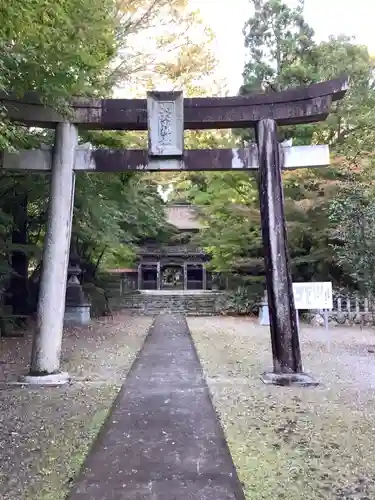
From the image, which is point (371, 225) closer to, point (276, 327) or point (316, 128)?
point (276, 327)

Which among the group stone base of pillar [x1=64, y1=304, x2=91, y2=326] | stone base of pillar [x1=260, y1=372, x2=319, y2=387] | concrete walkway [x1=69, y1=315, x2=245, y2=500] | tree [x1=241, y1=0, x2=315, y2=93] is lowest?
concrete walkway [x1=69, y1=315, x2=245, y2=500]

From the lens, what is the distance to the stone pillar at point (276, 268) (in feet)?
22.9

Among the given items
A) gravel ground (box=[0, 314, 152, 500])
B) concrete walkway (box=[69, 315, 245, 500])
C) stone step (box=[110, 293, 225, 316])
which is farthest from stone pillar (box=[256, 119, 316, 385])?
stone step (box=[110, 293, 225, 316])

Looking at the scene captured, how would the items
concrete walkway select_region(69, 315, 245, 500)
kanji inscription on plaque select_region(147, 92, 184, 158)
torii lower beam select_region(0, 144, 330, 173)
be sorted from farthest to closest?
torii lower beam select_region(0, 144, 330, 173)
kanji inscription on plaque select_region(147, 92, 184, 158)
concrete walkway select_region(69, 315, 245, 500)

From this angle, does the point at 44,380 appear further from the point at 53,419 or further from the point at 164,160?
the point at 164,160

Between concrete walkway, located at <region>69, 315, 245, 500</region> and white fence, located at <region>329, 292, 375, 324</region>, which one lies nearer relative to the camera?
concrete walkway, located at <region>69, 315, 245, 500</region>

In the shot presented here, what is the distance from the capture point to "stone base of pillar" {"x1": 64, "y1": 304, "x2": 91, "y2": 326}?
1607 centimetres

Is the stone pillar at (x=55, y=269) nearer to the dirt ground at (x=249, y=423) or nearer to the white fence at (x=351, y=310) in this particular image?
the dirt ground at (x=249, y=423)

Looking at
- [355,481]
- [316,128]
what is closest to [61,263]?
[355,481]

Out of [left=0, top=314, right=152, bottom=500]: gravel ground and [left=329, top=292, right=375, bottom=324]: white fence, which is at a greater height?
[left=329, top=292, right=375, bottom=324]: white fence

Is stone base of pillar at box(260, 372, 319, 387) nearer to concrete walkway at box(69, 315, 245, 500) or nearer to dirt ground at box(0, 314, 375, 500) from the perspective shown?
dirt ground at box(0, 314, 375, 500)

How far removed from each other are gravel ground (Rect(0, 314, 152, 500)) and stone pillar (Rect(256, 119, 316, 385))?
2.40m

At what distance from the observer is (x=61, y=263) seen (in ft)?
23.3

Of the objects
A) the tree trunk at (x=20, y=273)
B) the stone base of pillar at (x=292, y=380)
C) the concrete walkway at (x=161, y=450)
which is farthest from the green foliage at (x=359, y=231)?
the tree trunk at (x=20, y=273)
